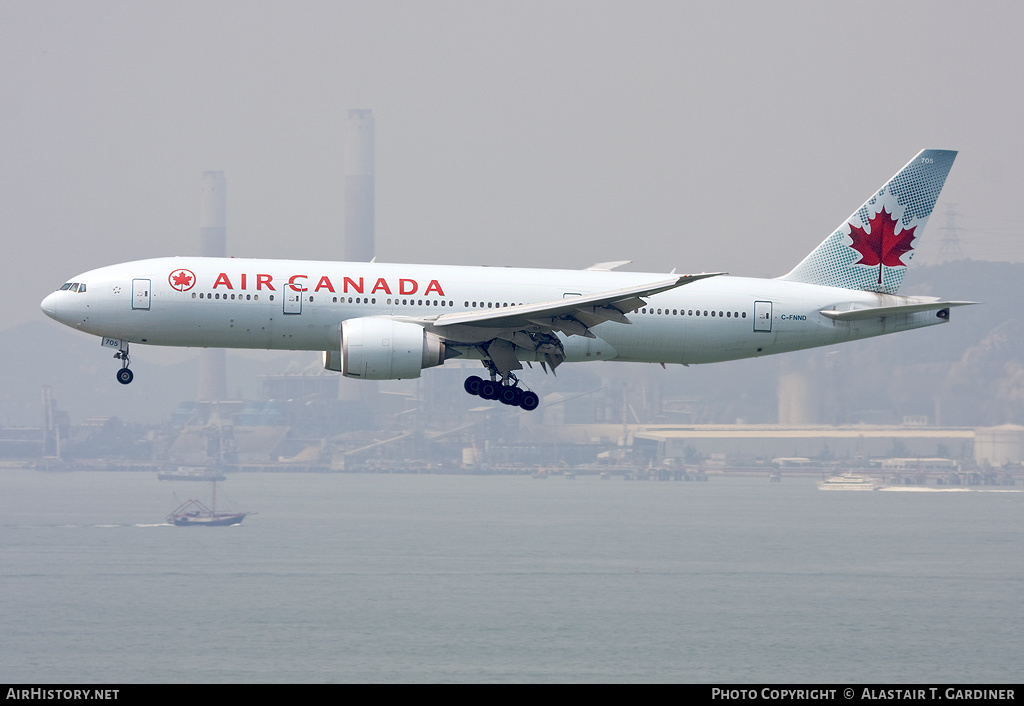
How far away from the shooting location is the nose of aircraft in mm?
41031

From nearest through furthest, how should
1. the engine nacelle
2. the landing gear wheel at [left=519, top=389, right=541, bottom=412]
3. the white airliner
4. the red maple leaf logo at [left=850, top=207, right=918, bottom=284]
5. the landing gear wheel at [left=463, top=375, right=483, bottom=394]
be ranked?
1. the engine nacelle
2. the white airliner
3. the landing gear wheel at [left=519, top=389, right=541, bottom=412]
4. the landing gear wheel at [left=463, top=375, right=483, bottom=394]
5. the red maple leaf logo at [left=850, top=207, right=918, bottom=284]

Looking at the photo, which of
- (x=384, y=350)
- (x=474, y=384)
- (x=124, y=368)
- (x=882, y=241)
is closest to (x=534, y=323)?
(x=474, y=384)

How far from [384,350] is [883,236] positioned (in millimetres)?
21677

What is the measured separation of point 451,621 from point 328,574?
124 feet

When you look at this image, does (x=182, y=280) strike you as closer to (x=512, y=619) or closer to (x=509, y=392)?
(x=509, y=392)

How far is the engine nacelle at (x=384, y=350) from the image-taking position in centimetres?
3900

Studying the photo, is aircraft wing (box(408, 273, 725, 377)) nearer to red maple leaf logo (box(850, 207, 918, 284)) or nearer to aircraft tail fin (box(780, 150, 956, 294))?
aircraft tail fin (box(780, 150, 956, 294))

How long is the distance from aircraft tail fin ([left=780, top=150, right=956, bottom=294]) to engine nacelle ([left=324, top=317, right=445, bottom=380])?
15.9 m

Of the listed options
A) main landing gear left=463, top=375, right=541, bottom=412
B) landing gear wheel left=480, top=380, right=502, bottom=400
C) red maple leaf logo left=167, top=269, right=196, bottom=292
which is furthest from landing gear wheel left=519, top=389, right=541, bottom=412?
red maple leaf logo left=167, top=269, right=196, bottom=292

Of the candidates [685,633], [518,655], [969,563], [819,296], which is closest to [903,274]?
[819,296]

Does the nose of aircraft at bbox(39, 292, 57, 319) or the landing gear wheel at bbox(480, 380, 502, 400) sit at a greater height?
the nose of aircraft at bbox(39, 292, 57, 319)

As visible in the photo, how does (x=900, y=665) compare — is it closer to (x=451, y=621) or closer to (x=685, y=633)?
(x=685, y=633)

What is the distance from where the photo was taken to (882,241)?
47.9 metres

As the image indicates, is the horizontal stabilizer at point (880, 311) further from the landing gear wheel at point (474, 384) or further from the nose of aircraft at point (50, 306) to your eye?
the nose of aircraft at point (50, 306)
